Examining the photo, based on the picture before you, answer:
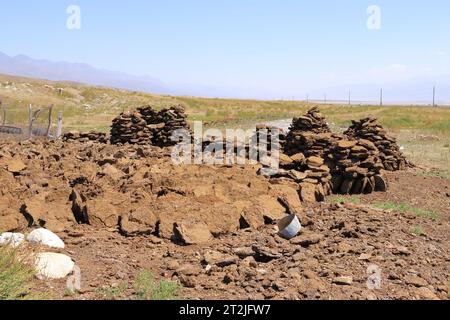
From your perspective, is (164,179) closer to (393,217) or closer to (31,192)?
(31,192)

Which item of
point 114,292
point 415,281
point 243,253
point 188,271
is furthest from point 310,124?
point 114,292

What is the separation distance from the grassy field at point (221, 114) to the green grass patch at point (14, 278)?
13.2 metres

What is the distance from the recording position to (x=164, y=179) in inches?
340

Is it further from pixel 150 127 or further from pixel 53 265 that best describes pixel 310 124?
pixel 53 265

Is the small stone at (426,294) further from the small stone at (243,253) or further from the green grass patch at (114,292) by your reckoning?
the green grass patch at (114,292)

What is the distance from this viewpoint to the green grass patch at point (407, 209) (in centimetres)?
897

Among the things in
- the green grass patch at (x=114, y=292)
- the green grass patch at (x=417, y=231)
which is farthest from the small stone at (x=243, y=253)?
the green grass patch at (x=417, y=231)

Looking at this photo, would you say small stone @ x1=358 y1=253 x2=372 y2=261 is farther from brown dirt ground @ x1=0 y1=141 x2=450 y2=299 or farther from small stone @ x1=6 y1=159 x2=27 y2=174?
small stone @ x1=6 y1=159 x2=27 y2=174

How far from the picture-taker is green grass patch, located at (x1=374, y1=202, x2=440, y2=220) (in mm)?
8969

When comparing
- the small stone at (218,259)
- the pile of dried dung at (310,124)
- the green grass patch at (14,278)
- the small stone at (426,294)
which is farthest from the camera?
the pile of dried dung at (310,124)

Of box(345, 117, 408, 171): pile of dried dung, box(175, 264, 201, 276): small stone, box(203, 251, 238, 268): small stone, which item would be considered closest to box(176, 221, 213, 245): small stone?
box(203, 251, 238, 268): small stone

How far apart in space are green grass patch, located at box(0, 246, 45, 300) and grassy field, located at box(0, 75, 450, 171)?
43.3ft

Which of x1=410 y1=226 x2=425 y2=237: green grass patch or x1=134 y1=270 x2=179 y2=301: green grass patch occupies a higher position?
x1=410 y1=226 x2=425 y2=237: green grass patch

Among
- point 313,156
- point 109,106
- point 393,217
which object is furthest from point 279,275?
point 109,106
